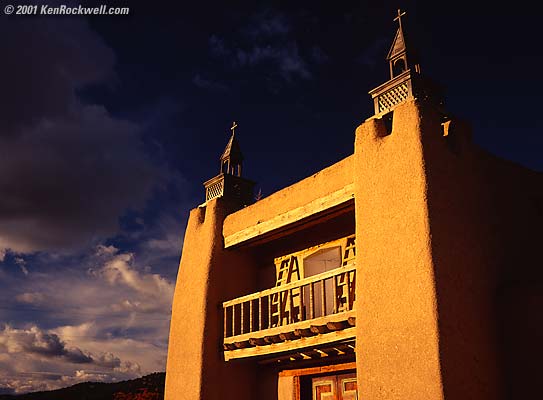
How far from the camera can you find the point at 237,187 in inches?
622

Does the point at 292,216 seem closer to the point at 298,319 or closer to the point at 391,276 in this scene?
the point at 298,319

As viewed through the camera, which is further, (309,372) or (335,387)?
(309,372)

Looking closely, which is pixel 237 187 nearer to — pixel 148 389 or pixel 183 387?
pixel 183 387

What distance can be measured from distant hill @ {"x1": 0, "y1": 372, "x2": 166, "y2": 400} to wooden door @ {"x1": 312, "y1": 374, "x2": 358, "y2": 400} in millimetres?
22223

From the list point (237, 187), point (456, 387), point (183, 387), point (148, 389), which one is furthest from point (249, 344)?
point (148, 389)

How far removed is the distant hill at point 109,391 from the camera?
34500mm

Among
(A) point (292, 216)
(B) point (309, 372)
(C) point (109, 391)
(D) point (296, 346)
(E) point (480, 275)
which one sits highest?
(A) point (292, 216)

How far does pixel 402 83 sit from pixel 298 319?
535 cm

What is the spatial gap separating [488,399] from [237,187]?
8741 millimetres

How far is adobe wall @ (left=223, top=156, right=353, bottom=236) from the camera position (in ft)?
38.7

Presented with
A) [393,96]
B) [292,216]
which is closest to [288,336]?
[292,216]

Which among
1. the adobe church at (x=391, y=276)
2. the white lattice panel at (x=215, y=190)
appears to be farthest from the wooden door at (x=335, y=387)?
the white lattice panel at (x=215, y=190)

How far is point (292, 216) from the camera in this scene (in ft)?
42.3

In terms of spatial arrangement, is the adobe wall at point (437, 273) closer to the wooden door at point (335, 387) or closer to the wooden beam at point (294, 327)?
the wooden beam at point (294, 327)
